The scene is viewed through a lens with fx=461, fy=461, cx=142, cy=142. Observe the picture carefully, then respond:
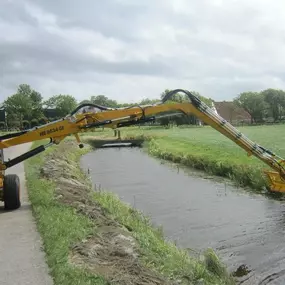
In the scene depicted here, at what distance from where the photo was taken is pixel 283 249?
12.9 meters

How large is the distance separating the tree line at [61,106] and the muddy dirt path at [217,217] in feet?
252

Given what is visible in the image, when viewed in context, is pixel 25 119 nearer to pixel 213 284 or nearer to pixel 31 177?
pixel 31 177

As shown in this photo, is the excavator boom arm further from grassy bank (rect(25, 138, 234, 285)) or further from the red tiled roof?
the red tiled roof

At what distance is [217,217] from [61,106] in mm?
109454

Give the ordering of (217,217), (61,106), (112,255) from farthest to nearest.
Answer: (61,106) < (217,217) < (112,255)

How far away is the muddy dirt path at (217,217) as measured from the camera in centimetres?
1214

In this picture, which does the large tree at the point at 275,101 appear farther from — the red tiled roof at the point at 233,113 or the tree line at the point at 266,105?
the red tiled roof at the point at 233,113

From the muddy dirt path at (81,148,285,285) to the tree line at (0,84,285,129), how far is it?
7678cm

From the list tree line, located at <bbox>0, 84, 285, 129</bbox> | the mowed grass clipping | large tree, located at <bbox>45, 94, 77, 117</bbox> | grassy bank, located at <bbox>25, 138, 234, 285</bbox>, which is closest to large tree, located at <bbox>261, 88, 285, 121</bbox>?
tree line, located at <bbox>0, 84, 285, 129</bbox>

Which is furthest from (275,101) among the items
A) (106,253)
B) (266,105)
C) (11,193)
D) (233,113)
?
(106,253)

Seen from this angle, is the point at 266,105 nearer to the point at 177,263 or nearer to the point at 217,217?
the point at 217,217

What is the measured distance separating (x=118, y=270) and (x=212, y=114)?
814cm

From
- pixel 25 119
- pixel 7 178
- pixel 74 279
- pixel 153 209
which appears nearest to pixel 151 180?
pixel 153 209

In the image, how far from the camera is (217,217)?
17.2m
